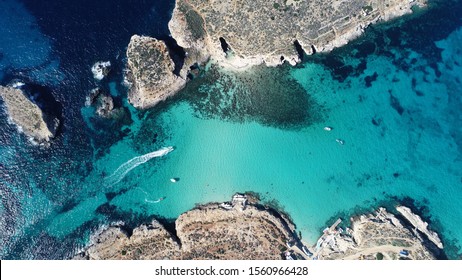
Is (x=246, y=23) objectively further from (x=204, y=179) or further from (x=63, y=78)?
(x=63, y=78)

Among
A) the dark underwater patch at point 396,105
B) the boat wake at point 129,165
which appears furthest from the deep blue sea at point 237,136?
the dark underwater patch at point 396,105

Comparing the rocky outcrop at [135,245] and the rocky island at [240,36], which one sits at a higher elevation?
the rocky island at [240,36]

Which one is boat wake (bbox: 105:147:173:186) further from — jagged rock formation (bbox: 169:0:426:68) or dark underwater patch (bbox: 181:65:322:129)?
jagged rock formation (bbox: 169:0:426:68)

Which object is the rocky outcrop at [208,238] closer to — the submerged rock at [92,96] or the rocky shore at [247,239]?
the rocky shore at [247,239]

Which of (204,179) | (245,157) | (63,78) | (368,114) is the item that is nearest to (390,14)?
(368,114)

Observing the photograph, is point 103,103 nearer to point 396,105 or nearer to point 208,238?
point 208,238

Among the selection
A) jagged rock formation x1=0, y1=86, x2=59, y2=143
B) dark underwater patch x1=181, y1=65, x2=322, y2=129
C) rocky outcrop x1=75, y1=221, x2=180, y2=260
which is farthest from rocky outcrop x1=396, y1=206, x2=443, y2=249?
jagged rock formation x1=0, y1=86, x2=59, y2=143
